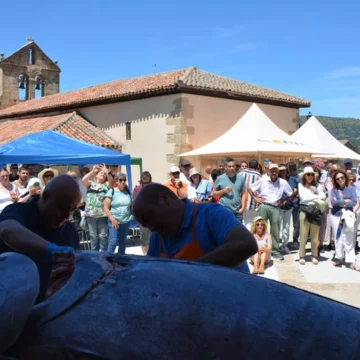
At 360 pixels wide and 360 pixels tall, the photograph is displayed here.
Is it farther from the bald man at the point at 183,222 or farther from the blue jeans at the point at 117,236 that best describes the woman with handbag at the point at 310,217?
the bald man at the point at 183,222

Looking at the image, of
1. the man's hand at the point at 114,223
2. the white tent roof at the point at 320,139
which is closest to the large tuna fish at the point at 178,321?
the man's hand at the point at 114,223

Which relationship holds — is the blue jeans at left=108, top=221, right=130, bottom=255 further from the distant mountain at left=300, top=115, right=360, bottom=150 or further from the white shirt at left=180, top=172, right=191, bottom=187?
the distant mountain at left=300, top=115, right=360, bottom=150

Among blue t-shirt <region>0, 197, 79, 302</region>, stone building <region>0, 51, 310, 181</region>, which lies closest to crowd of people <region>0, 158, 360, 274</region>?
blue t-shirt <region>0, 197, 79, 302</region>

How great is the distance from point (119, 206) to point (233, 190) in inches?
84.8

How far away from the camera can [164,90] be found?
61.1ft

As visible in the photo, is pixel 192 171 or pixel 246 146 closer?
pixel 192 171

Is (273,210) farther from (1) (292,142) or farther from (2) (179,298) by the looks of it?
(2) (179,298)

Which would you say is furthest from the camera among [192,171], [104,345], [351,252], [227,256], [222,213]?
[192,171]

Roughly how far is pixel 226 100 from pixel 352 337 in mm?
19143

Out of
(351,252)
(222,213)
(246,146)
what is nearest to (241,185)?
(351,252)

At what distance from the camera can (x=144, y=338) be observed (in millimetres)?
1135

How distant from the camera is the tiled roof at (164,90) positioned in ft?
61.9

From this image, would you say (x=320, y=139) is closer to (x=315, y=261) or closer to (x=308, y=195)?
(x=308, y=195)

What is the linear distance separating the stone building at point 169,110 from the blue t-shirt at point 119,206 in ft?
34.4
